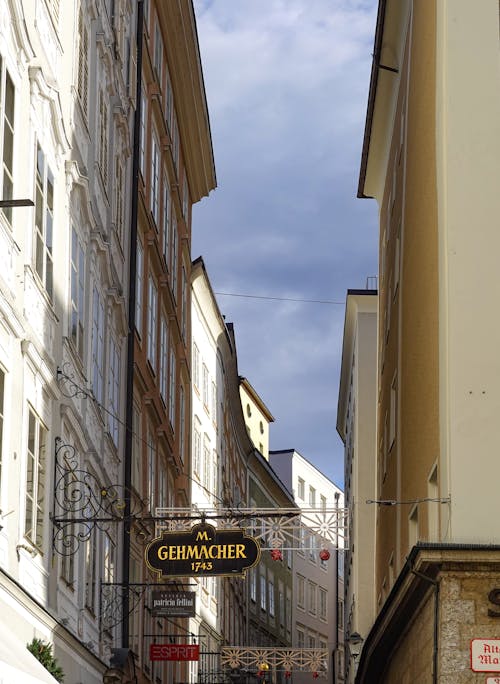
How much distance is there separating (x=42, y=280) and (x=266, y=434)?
70.8 meters

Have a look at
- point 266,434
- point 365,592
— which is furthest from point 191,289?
point 266,434

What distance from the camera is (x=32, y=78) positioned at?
65.3 ft

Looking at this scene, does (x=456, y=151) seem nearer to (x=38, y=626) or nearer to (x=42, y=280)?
(x=42, y=280)

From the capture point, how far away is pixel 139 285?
113 ft

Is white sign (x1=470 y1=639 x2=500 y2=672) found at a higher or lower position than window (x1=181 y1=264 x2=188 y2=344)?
lower

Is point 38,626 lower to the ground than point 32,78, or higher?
lower

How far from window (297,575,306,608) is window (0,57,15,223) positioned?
2727 inches

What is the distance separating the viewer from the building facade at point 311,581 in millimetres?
85000

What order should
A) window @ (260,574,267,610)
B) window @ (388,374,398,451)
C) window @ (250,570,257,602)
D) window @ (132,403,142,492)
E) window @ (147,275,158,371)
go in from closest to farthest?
window @ (388,374,398,451), window @ (132,403,142,492), window @ (147,275,158,371), window @ (250,570,257,602), window @ (260,574,267,610)

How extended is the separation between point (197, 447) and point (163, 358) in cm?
1137

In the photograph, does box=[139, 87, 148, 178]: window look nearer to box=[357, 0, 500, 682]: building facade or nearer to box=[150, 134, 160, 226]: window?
box=[150, 134, 160, 226]: window

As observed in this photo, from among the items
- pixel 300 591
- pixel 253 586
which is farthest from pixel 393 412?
pixel 300 591

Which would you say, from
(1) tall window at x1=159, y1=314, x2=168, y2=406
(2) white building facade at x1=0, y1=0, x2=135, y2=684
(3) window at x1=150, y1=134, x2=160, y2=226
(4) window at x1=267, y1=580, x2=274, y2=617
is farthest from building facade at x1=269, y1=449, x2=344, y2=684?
(2) white building facade at x1=0, y1=0, x2=135, y2=684

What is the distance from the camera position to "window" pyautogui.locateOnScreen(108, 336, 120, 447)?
2827cm
